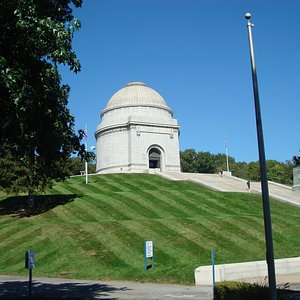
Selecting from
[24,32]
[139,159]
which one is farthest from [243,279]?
[139,159]

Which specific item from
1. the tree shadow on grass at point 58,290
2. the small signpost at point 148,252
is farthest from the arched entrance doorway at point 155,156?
the tree shadow on grass at point 58,290

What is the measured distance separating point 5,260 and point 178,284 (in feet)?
34.5

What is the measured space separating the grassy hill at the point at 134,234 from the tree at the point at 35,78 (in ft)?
33.5

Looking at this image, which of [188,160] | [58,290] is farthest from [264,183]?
[188,160]

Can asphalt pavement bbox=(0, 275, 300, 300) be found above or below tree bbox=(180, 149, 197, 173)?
below

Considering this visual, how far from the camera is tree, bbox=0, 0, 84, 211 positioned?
9.18m

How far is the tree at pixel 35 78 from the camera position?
361 inches

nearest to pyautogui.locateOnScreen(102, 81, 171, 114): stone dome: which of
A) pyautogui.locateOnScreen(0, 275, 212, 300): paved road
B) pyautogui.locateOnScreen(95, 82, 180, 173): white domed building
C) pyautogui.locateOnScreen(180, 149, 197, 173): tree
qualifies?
pyautogui.locateOnScreen(95, 82, 180, 173): white domed building

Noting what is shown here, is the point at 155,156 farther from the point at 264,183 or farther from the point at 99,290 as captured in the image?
the point at 264,183

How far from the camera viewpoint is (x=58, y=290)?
16.2 m

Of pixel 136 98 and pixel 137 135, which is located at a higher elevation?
pixel 136 98

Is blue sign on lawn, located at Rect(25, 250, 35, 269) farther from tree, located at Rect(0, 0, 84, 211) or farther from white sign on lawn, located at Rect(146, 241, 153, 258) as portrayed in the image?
white sign on lawn, located at Rect(146, 241, 153, 258)

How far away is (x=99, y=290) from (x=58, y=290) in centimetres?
156

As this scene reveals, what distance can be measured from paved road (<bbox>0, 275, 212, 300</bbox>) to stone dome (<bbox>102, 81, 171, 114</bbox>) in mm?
56579
